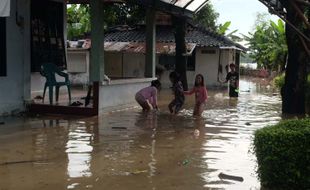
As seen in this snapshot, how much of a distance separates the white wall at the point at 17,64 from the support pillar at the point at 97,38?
6.04 feet

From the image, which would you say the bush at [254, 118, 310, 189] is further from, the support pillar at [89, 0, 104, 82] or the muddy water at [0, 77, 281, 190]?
the support pillar at [89, 0, 104, 82]

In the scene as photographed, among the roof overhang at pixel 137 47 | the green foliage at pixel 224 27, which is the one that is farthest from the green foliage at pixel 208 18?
the roof overhang at pixel 137 47

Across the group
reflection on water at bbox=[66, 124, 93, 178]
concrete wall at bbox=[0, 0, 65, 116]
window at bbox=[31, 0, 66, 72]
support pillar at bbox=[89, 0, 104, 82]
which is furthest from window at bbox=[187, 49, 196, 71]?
reflection on water at bbox=[66, 124, 93, 178]

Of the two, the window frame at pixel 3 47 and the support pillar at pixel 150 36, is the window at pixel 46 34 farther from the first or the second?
the support pillar at pixel 150 36

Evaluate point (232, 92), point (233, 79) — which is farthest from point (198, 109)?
point (232, 92)

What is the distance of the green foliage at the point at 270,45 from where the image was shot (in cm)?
3826

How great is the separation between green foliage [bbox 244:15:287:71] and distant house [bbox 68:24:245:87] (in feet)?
24.7

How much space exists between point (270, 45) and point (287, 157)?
36340 mm

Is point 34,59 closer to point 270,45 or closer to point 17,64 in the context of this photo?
point 17,64

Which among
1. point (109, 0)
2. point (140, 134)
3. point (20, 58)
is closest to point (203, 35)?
point (109, 0)

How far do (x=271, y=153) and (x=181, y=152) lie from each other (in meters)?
3.07

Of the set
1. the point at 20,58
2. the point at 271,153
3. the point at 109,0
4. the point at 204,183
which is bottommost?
the point at 204,183

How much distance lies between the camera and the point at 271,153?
569cm

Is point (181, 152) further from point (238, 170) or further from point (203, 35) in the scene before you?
point (203, 35)
